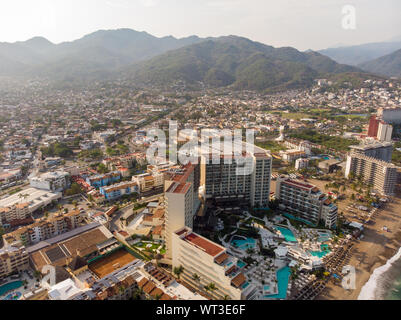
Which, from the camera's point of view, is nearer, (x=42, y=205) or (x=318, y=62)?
(x=42, y=205)

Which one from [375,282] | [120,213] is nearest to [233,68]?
[120,213]

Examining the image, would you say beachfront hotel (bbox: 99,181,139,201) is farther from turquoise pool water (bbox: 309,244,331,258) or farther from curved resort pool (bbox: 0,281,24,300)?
turquoise pool water (bbox: 309,244,331,258)

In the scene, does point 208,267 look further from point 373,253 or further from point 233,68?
point 233,68

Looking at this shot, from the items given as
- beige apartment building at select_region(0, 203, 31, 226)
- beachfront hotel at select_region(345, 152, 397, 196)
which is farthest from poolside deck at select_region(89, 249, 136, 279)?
beachfront hotel at select_region(345, 152, 397, 196)
